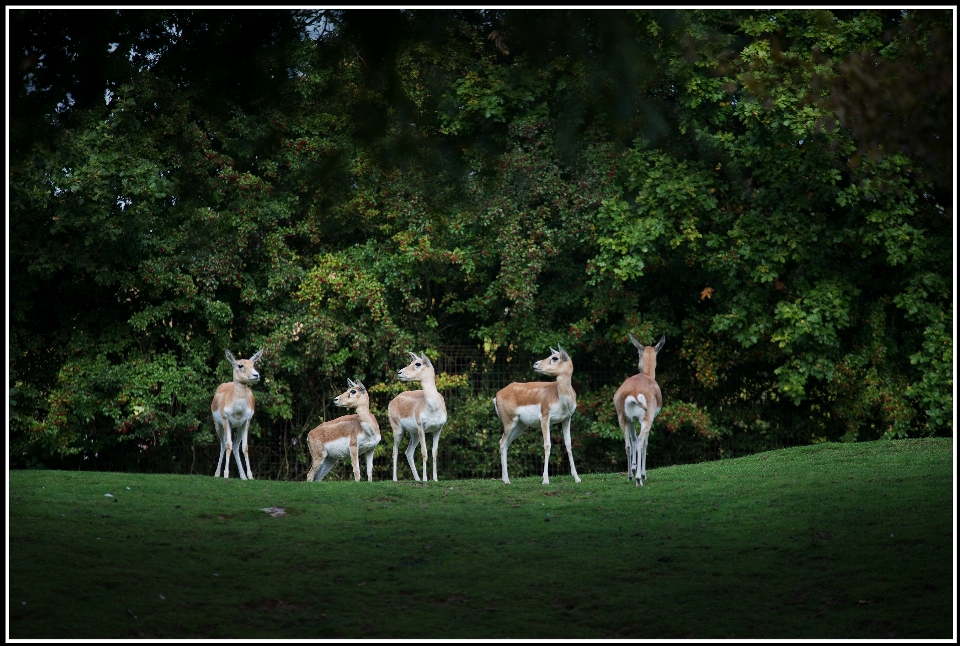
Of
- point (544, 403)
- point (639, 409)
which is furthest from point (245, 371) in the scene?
point (639, 409)

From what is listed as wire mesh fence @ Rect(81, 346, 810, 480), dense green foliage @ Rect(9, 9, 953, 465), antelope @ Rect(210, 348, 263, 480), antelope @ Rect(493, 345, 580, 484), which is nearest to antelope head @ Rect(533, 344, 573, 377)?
antelope @ Rect(493, 345, 580, 484)

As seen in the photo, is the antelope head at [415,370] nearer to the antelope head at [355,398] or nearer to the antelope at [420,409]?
the antelope at [420,409]

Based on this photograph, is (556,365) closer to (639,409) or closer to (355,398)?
(639,409)

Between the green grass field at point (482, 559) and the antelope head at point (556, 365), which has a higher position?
the antelope head at point (556, 365)

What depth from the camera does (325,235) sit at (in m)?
14.5

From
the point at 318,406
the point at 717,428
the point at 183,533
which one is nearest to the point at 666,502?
the point at 183,533

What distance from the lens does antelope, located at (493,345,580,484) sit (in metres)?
9.72

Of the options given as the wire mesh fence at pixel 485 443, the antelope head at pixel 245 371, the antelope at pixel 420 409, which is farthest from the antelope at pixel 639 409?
the wire mesh fence at pixel 485 443

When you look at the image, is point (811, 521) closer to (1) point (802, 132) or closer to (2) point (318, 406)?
(1) point (802, 132)

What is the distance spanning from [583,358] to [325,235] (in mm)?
4019

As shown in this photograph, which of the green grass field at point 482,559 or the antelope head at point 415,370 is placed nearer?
the green grass field at point 482,559

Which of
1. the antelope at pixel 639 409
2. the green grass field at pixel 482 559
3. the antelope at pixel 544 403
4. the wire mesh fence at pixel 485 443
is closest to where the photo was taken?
the green grass field at pixel 482 559

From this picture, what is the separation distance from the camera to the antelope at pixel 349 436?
1038 cm

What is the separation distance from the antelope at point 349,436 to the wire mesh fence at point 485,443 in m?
3.08
